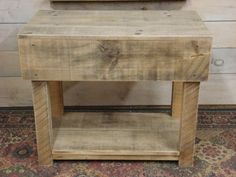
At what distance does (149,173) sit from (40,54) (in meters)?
0.55

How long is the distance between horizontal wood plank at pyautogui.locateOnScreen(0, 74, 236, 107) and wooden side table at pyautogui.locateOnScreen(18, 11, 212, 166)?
260mm

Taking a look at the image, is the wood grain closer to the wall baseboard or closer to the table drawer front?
the table drawer front

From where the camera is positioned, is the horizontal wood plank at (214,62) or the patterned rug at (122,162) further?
the horizontal wood plank at (214,62)

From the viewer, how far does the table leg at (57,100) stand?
55.4 inches

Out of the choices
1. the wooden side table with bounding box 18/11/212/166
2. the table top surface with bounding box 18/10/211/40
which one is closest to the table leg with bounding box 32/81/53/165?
the wooden side table with bounding box 18/11/212/166

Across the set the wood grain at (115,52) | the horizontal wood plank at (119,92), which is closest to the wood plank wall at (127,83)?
the horizontal wood plank at (119,92)

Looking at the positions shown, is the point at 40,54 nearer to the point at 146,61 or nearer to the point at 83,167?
the point at 146,61

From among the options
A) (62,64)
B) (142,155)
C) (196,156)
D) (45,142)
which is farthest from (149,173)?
(62,64)

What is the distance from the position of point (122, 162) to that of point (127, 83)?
41 centimetres

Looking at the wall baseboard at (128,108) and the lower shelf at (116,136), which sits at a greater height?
the lower shelf at (116,136)

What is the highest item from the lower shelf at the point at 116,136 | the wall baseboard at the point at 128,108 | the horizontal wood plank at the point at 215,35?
the horizontal wood plank at the point at 215,35

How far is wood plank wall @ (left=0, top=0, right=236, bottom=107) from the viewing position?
54.8 inches

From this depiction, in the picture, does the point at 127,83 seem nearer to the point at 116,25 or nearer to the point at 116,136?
the point at 116,136

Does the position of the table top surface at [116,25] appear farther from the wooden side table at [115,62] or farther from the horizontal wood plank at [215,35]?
the horizontal wood plank at [215,35]
